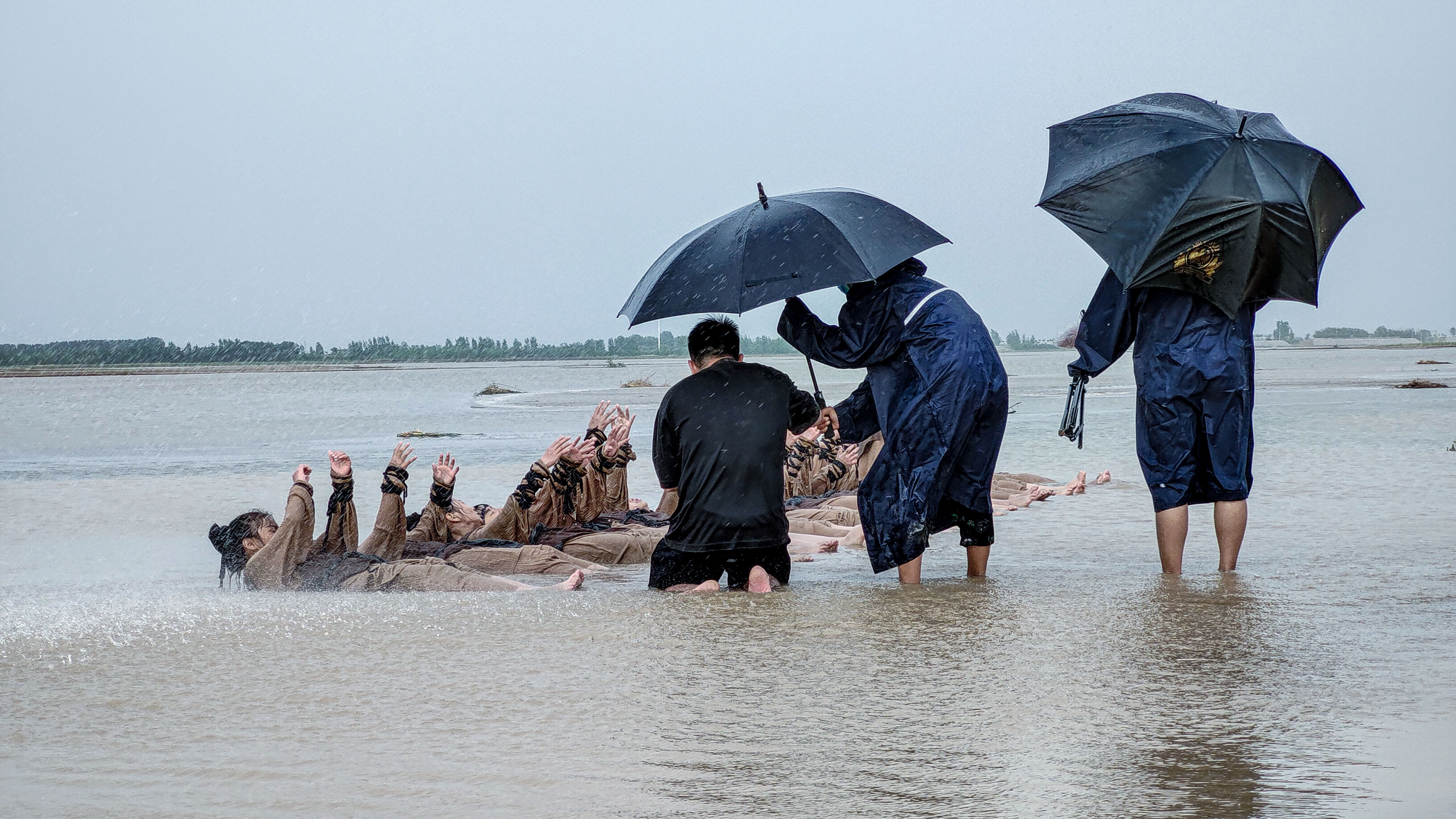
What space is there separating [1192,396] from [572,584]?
9.39 ft

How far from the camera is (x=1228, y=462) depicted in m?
5.46

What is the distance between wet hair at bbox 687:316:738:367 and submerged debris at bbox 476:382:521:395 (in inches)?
1680

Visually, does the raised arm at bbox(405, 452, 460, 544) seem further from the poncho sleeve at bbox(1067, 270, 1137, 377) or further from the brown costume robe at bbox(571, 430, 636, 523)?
the poncho sleeve at bbox(1067, 270, 1137, 377)

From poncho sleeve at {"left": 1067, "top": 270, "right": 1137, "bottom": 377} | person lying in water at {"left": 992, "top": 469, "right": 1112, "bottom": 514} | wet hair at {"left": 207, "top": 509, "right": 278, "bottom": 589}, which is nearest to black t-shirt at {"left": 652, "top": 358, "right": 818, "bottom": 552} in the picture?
poncho sleeve at {"left": 1067, "top": 270, "right": 1137, "bottom": 377}

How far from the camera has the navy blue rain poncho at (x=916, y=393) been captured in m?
5.32

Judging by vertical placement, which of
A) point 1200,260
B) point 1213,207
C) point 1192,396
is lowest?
point 1192,396

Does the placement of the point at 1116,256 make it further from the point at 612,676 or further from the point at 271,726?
the point at 271,726

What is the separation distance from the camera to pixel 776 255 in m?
5.21

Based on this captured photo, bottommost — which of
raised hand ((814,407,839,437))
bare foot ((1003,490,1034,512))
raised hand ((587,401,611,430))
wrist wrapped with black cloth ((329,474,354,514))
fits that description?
bare foot ((1003,490,1034,512))

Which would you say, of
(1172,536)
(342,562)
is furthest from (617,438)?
(1172,536)

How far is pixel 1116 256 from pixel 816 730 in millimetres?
3030

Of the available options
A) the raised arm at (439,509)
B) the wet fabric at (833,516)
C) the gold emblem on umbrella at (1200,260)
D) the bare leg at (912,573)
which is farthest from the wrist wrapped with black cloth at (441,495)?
the gold emblem on umbrella at (1200,260)

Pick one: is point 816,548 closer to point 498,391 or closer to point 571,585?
point 571,585

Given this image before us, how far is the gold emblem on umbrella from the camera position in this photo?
526 cm
